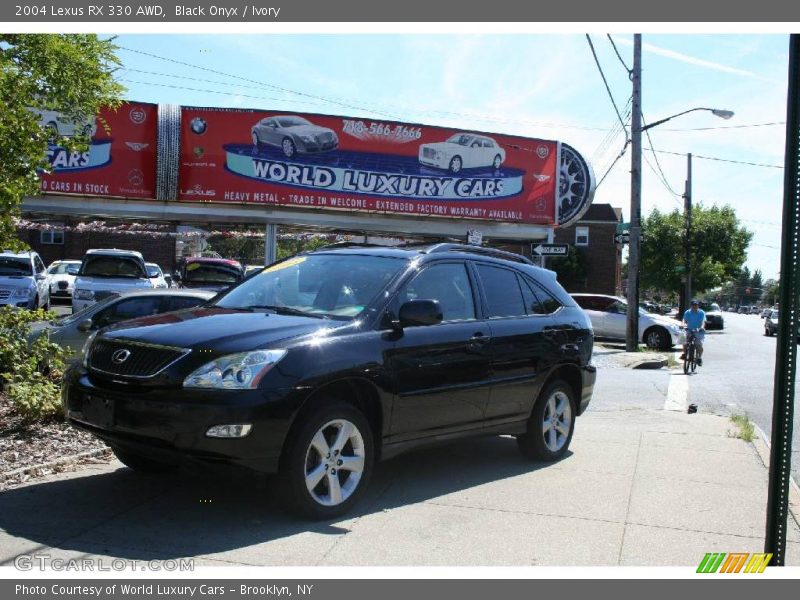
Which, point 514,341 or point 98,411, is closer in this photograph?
point 98,411

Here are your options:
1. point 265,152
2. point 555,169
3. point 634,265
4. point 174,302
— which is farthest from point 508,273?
point 555,169

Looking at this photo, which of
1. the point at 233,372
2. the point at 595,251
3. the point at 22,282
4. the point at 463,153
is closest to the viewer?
the point at 233,372

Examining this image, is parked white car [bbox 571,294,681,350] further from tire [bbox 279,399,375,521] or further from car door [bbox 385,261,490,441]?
tire [bbox 279,399,375,521]

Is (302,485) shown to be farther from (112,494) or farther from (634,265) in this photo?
(634,265)

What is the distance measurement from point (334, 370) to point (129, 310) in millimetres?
6078

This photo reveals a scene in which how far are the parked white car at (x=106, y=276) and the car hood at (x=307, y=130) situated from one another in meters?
7.45

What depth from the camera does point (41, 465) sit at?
563 centimetres

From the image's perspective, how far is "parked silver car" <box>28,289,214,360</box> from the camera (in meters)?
9.75

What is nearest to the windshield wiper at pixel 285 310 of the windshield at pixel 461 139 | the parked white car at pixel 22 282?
the parked white car at pixel 22 282

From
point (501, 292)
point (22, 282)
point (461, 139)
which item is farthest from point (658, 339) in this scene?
point (501, 292)

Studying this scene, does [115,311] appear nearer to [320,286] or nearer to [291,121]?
[320,286]

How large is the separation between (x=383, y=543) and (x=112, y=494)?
196cm

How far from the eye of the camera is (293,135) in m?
22.7

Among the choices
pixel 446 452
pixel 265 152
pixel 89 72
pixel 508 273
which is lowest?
pixel 446 452
